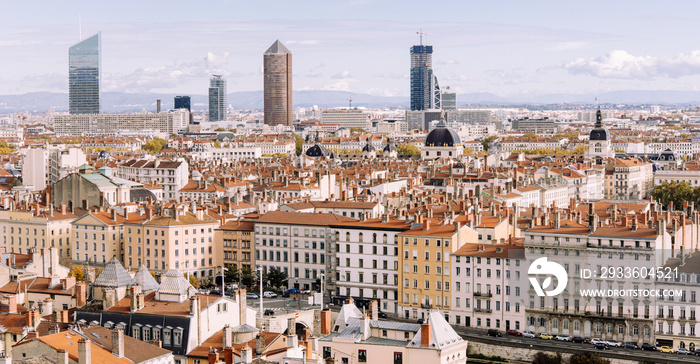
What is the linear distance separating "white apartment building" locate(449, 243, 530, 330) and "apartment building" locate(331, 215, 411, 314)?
11.7ft

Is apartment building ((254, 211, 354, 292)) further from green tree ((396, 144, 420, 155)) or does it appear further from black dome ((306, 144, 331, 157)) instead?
green tree ((396, 144, 420, 155))

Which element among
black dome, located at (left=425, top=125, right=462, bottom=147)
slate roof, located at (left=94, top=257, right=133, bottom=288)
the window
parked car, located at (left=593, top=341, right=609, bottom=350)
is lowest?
parked car, located at (left=593, top=341, right=609, bottom=350)

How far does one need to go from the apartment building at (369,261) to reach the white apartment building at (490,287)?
3.57 metres

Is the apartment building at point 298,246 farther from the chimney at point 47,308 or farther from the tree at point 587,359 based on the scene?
the chimney at point 47,308

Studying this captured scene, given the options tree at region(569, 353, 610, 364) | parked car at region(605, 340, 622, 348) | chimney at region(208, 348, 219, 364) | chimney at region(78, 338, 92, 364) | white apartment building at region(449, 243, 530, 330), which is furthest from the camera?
white apartment building at region(449, 243, 530, 330)

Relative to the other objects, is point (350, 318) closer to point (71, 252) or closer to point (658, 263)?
point (658, 263)

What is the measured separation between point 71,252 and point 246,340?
111 ft

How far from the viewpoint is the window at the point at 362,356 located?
34.9 meters

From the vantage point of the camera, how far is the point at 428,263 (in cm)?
5253

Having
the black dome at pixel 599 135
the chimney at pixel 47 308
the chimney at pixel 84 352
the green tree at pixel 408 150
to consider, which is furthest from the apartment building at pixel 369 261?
the green tree at pixel 408 150

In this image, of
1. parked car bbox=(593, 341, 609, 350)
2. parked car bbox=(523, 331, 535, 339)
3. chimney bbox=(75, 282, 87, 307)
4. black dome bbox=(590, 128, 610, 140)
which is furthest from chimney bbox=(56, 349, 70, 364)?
black dome bbox=(590, 128, 610, 140)

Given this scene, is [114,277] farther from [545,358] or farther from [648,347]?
[648,347]

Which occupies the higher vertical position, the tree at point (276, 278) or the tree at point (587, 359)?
the tree at point (276, 278)

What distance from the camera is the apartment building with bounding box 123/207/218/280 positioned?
6203 cm
